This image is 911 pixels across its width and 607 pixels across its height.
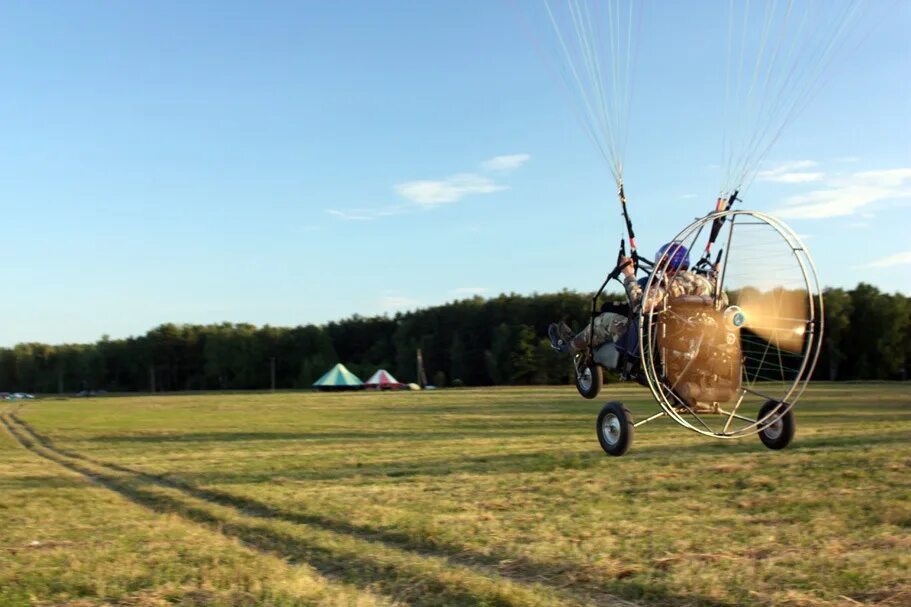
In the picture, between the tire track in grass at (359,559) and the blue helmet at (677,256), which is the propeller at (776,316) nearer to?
the blue helmet at (677,256)

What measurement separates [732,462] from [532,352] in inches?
2224

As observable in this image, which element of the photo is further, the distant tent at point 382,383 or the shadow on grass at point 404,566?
the distant tent at point 382,383

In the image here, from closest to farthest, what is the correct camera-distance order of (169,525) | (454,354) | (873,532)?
(873,532)
(169,525)
(454,354)

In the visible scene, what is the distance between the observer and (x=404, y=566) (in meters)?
8.23

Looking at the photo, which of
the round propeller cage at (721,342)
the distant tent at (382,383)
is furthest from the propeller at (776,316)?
the distant tent at (382,383)

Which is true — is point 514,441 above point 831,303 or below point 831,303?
below

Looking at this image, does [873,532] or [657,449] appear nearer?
[873,532]

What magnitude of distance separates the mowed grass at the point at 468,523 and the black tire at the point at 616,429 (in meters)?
0.97

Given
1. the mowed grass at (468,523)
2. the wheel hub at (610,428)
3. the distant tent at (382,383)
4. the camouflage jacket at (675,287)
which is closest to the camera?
the mowed grass at (468,523)

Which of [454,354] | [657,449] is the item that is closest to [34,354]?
[454,354]

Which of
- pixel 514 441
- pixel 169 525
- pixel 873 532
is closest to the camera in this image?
pixel 873 532

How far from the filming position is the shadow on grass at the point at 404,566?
22.9 feet

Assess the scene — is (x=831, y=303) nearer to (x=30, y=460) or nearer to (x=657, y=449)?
(x=657, y=449)

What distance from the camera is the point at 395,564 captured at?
8.35 m
